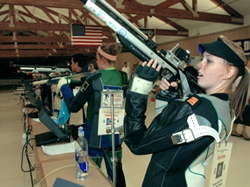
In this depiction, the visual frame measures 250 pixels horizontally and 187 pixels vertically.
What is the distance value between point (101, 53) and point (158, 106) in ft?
2.60

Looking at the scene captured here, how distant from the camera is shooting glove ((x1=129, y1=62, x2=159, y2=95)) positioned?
0.88 meters

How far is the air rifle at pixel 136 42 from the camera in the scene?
3.46ft

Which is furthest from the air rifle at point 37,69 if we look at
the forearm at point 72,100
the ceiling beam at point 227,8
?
the ceiling beam at point 227,8

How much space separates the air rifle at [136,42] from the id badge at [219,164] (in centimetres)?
36

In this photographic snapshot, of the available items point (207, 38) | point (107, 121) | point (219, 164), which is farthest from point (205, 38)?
point (219, 164)

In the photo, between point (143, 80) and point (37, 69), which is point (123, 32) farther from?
point (37, 69)

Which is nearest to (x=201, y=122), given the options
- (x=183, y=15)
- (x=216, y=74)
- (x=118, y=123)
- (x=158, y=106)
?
(x=216, y=74)

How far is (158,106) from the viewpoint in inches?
45.1

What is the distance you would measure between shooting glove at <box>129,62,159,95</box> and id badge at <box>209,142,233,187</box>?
0.36m

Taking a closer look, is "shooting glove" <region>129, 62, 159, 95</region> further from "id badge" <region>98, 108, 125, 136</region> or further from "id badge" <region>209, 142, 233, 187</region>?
"id badge" <region>98, 108, 125, 136</region>

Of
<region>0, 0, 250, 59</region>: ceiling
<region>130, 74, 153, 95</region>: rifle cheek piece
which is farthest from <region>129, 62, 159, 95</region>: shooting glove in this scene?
<region>0, 0, 250, 59</region>: ceiling

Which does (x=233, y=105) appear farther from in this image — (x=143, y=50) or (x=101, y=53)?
(x=101, y=53)

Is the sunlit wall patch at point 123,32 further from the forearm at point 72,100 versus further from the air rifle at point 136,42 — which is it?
the forearm at point 72,100

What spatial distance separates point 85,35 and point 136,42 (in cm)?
544
